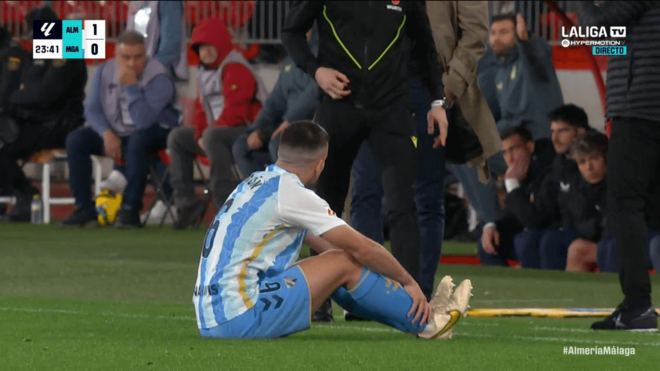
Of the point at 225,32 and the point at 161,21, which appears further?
the point at 161,21

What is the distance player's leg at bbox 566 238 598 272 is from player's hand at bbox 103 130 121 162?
644cm

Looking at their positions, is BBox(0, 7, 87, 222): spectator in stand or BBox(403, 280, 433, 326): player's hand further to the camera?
BBox(0, 7, 87, 222): spectator in stand

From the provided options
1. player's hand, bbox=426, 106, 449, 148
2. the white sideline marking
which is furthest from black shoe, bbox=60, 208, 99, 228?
player's hand, bbox=426, 106, 449, 148

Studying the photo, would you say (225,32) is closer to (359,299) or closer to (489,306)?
(489,306)

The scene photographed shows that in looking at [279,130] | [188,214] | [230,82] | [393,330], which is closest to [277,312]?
[393,330]

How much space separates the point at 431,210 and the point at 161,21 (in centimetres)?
1013

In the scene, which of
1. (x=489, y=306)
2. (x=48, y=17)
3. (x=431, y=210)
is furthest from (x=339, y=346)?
(x=48, y=17)

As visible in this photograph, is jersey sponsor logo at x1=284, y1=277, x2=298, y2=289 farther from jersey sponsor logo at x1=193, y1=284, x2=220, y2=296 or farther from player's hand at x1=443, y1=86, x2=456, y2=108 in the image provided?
player's hand at x1=443, y1=86, x2=456, y2=108

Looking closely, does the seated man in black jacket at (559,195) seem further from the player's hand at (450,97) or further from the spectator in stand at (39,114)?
the spectator in stand at (39,114)

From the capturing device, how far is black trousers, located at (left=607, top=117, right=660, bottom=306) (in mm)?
6684

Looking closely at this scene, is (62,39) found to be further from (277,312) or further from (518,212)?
(277,312)

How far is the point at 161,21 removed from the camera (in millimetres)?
17297

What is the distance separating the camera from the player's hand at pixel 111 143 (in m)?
15.7

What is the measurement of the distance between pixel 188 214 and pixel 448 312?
31.5ft
